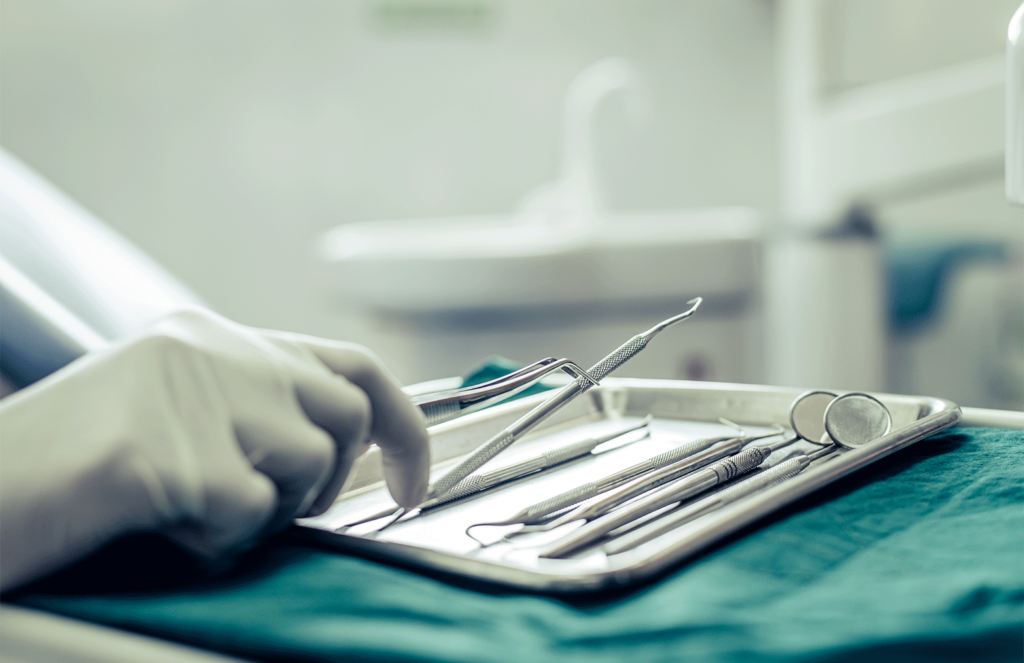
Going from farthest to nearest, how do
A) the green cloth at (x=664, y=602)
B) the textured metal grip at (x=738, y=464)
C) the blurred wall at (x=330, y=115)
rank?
the blurred wall at (x=330, y=115), the textured metal grip at (x=738, y=464), the green cloth at (x=664, y=602)

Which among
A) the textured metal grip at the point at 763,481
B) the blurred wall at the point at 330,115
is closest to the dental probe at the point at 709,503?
the textured metal grip at the point at 763,481

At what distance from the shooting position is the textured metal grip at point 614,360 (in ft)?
0.97

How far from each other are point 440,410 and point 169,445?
94 mm

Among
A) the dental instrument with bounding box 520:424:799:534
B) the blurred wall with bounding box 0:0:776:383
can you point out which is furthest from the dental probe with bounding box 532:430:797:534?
the blurred wall with bounding box 0:0:776:383

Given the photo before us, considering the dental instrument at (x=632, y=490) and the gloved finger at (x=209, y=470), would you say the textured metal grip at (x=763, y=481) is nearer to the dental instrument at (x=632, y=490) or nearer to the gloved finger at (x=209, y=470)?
the dental instrument at (x=632, y=490)

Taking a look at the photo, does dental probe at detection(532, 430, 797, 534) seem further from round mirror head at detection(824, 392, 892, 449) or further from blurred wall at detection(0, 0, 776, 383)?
blurred wall at detection(0, 0, 776, 383)

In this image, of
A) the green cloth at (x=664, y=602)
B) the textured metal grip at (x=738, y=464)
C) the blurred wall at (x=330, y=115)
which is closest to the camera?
the green cloth at (x=664, y=602)

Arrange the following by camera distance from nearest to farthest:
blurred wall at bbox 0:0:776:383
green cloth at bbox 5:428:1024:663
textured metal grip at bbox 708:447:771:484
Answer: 1. green cloth at bbox 5:428:1024:663
2. textured metal grip at bbox 708:447:771:484
3. blurred wall at bbox 0:0:776:383

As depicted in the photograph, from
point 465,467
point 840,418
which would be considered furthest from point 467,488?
point 840,418

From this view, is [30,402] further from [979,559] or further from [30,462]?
[979,559]

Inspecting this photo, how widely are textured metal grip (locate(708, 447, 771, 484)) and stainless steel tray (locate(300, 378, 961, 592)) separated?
2 cm

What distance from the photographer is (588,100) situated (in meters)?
1.17

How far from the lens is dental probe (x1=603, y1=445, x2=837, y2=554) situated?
0.72ft

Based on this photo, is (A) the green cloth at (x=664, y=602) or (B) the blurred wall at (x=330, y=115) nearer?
(A) the green cloth at (x=664, y=602)
